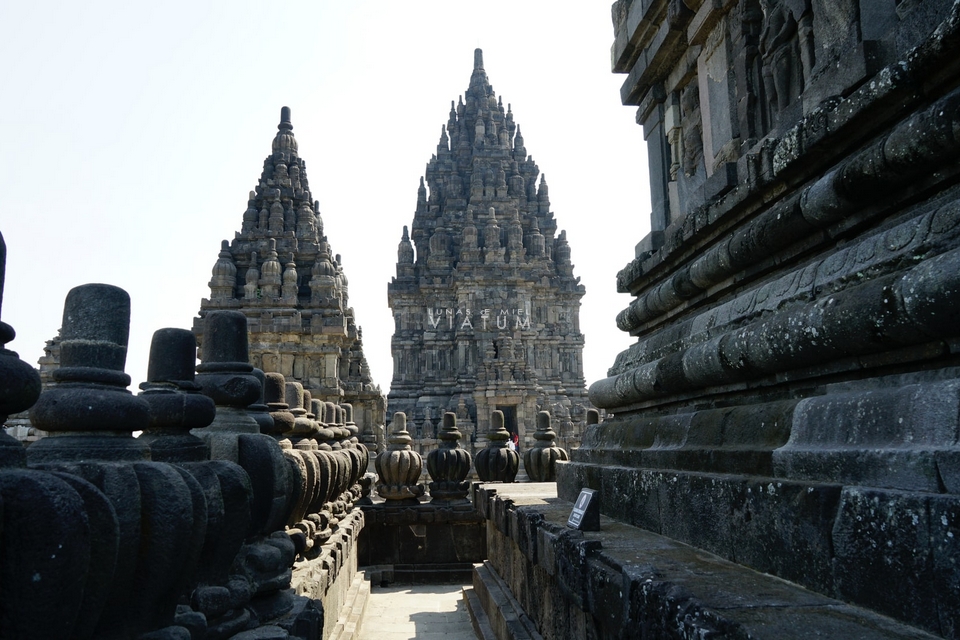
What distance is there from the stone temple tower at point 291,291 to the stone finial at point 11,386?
16313mm

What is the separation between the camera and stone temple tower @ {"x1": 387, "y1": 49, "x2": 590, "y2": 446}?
34.5m

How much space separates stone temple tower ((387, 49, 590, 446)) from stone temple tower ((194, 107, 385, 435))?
11.2 meters

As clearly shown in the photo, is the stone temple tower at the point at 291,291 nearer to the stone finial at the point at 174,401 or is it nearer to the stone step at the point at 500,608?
the stone step at the point at 500,608

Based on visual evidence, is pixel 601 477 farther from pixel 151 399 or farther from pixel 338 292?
pixel 338 292

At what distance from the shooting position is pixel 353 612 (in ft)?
22.6

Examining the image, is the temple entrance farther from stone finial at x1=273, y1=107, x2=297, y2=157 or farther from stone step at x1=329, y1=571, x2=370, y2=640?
stone step at x1=329, y1=571, x2=370, y2=640

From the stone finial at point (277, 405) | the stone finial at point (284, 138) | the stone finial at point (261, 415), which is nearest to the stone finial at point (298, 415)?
the stone finial at point (277, 405)

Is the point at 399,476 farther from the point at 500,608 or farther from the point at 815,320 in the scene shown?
the point at 815,320

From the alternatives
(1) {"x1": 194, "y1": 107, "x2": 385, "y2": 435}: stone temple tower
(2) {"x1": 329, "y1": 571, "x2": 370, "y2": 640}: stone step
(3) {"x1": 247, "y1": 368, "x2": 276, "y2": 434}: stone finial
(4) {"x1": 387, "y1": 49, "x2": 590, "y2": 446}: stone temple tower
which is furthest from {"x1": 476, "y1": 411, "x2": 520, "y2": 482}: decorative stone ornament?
(4) {"x1": 387, "y1": 49, "x2": 590, "y2": 446}: stone temple tower

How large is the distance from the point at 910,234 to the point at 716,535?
1321 millimetres

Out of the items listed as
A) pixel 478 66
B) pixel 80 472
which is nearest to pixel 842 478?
pixel 80 472

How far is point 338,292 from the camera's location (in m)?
19.9

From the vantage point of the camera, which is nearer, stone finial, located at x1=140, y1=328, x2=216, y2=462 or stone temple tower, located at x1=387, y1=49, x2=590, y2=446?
stone finial, located at x1=140, y1=328, x2=216, y2=462

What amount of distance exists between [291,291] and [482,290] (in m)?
17.7
